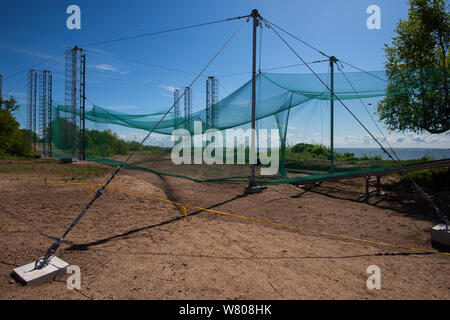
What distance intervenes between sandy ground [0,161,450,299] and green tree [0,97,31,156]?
13.8 metres

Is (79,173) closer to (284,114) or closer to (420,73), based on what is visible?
(284,114)

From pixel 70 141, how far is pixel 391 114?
49.5ft

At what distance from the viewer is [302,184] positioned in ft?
26.7

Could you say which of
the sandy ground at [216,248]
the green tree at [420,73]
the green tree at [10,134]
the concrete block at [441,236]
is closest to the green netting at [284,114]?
the green tree at [420,73]

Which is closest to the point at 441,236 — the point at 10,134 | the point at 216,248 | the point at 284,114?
the point at 216,248

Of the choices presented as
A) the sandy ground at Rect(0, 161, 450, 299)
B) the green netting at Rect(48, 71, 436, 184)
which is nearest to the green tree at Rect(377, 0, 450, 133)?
the green netting at Rect(48, 71, 436, 184)

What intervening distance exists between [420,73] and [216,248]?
551cm

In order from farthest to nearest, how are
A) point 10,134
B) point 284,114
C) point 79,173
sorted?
point 10,134 → point 79,173 → point 284,114

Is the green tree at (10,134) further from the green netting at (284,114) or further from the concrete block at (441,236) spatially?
the concrete block at (441,236)

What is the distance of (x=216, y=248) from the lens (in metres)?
3.29

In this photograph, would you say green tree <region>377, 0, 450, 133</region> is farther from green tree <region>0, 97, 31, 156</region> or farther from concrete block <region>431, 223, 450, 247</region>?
green tree <region>0, 97, 31, 156</region>

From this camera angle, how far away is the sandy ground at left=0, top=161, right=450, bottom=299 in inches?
90.9

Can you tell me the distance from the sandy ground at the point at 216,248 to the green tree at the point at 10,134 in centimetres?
1375
